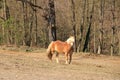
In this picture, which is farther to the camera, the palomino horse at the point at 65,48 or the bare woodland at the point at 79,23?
the bare woodland at the point at 79,23

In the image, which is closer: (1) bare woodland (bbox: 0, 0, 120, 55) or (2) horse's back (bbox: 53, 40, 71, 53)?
(2) horse's back (bbox: 53, 40, 71, 53)

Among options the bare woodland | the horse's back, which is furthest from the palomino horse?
the bare woodland

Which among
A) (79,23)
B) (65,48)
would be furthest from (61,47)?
(79,23)

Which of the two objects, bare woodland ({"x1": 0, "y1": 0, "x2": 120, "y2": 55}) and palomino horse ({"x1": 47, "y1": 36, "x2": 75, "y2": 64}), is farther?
bare woodland ({"x1": 0, "y1": 0, "x2": 120, "y2": 55})

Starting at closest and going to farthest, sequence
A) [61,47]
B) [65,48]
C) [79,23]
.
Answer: [65,48] → [61,47] → [79,23]

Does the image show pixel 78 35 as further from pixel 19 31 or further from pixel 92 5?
pixel 19 31

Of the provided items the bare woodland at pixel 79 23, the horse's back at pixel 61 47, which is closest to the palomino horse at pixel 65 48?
the horse's back at pixel 61 47

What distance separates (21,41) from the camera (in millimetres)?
41531

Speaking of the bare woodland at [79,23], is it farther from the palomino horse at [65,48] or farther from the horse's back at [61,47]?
the horse's back at [61,47]

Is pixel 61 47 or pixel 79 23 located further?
pixel 79 23

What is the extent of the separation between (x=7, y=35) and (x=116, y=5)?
12.5 meters

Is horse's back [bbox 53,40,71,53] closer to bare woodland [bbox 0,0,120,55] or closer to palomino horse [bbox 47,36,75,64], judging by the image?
palomino horse [bbox 47,36,75,64]

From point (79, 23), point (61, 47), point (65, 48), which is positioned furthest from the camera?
point (79, 23)

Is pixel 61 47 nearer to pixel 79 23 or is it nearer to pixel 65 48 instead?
pixel 65 48
